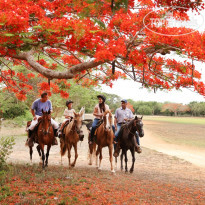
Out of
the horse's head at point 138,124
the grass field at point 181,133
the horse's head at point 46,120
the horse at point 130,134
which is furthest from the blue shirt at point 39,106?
the grass field at point 181,133

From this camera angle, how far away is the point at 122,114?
34.3 feet

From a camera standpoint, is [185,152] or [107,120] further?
[185,152]

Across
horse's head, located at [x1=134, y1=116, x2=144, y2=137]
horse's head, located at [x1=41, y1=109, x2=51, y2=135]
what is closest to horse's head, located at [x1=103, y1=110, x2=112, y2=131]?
horse's head, located at [x1=134, y1=116, x2=144, y2=137]

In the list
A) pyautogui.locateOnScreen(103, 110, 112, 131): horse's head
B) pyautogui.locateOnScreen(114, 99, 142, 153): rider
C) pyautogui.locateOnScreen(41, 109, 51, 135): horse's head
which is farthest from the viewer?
pyautogui.locateOnScreen(114, 99, 142, 153): rider

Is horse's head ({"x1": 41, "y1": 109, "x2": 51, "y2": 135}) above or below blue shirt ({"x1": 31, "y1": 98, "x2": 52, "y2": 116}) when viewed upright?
below

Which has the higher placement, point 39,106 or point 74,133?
point 39,106

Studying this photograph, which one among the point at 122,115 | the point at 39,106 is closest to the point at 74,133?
the point at 39,106

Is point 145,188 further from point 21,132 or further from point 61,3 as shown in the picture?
point 21,132

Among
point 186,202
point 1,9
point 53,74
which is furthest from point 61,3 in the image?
point 186,202

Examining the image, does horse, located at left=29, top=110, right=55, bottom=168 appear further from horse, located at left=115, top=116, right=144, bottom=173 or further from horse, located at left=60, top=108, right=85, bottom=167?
horse, located at left=115, top=116, right=144, bottom=173

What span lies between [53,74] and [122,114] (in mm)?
4045

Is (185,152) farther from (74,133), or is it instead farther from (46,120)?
(46,120)

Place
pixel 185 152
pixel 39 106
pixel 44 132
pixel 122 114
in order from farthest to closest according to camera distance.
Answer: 1. pixel 185 152
2. pixel 122 114
3. pixel 39 106
4. pixel 44 132

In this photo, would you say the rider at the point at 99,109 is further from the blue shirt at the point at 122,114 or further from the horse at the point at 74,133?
the blue shirt at the point at 122,114
